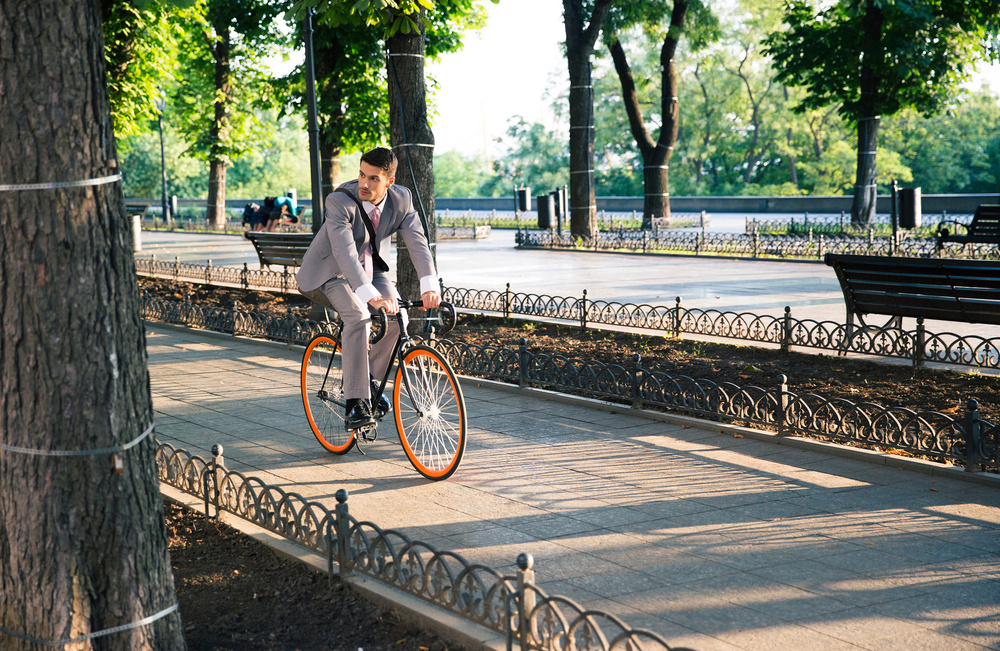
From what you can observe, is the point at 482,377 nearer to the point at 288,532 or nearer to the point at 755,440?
the point at 755,440

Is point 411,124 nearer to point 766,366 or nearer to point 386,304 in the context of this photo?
point 766,366

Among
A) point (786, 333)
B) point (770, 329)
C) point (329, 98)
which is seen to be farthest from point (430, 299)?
point (329, 98)

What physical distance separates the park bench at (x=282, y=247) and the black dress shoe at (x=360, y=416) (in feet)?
27.6

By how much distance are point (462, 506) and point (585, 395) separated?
108 inches

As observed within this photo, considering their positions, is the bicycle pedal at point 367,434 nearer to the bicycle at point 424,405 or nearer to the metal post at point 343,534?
the bicycle at point 424,405

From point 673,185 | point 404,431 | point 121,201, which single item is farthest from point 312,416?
point 673,185

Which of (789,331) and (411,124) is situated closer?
(789,331)

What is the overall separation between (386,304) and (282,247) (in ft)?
33.3

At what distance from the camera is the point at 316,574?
4250 mm

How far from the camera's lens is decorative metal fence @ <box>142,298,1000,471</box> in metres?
5.66

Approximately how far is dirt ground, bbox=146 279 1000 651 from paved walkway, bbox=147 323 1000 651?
0.70 meters

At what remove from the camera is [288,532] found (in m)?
4.56

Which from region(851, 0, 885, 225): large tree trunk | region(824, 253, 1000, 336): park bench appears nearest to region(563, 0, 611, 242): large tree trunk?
region(851, 0, 885, 225): large tree trunk

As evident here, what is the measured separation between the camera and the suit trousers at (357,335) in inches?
227
